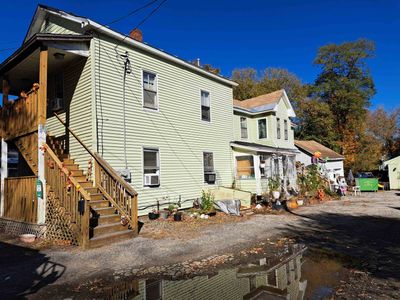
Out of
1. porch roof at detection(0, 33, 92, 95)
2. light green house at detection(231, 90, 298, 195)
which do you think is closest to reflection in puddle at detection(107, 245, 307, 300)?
porch roof at detection(0, 33, 92, 95)

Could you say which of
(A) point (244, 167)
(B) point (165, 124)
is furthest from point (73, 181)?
(A) point (244, 167)

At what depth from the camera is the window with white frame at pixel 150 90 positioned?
42.3 feet

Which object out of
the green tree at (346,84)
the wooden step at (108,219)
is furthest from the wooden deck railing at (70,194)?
the green tree at (346,84)

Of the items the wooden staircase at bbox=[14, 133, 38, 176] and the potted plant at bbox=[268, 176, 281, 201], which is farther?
the potted plant at bbox=[268, 176, 281, 201]

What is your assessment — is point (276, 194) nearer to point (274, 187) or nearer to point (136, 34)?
point (274, 187)

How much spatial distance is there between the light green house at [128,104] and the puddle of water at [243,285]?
6.19m

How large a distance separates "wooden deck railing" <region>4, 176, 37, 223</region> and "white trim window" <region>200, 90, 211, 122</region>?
8.68 metres

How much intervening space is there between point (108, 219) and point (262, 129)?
1451 cm

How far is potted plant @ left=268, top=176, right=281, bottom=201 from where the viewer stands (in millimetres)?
16589

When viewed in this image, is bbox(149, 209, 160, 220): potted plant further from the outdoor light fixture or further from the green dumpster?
the green dumpster

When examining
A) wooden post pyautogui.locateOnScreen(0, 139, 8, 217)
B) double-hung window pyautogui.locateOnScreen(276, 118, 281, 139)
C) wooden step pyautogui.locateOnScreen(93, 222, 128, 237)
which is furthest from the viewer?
double-hung window pyautogui.locateOnScreen(276, 118, 281, 139)

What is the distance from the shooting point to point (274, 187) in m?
17.4

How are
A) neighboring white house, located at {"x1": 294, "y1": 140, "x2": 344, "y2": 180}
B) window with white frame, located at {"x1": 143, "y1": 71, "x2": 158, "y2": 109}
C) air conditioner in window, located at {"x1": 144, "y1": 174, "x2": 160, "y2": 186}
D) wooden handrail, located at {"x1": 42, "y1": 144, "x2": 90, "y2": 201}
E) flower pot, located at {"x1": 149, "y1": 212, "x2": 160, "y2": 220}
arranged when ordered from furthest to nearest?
neighboring white house, located at {"x1": 294, "y1": 140, "x2": 344, "y2": 180}
window with white frame, located at {"x1": 143, "y1": 71, "x2": 158, "y2": 109}
air conditioner in window, located at {"x1": 144, "y1": 174, "x2": 160, "y2": 186}
flower pot, located at {"x1": 149, "y1": 212, "x2": 160, "y2": 220}
wooden handrail, located at {"x1": 42, "y1": 144, "x2": 90, "y2": 201}

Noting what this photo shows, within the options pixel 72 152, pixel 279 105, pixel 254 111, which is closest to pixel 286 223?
pixel 72 152
